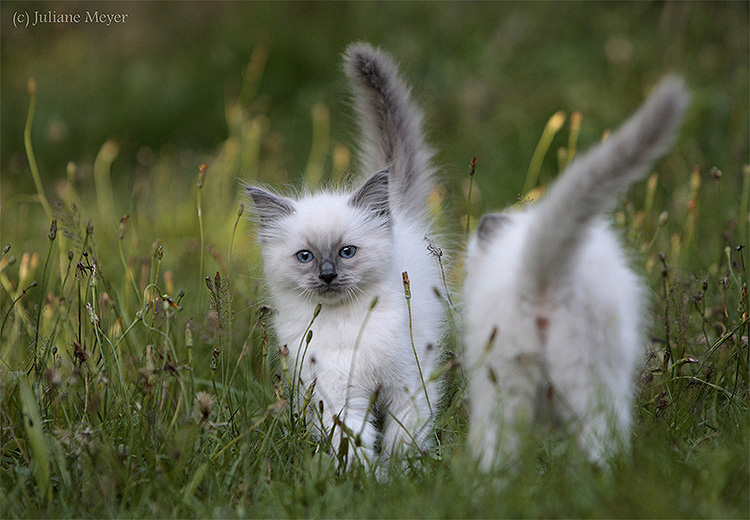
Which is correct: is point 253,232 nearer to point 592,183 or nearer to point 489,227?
point 489,227

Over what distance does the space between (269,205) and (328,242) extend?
0.34 m

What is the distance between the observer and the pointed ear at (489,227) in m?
Result: 2.65

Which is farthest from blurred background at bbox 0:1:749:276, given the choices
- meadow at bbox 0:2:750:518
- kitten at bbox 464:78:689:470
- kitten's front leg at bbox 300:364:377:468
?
kitten at bbox 464:78:689:470

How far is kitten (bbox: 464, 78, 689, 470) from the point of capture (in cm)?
210

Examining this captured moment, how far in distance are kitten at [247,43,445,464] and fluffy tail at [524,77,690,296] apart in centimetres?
72

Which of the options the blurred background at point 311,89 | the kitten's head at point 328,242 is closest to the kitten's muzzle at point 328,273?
the kitten's head at point 328,242

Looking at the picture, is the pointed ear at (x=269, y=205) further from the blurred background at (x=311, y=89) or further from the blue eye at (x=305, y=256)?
the blurred background at (x=311, y=89)

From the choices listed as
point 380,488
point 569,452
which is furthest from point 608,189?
point 380,488

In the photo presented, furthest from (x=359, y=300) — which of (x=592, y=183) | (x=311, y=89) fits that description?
(x=311, y=89)

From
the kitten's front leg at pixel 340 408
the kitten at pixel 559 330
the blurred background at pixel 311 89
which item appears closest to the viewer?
the kitten at pixel 559 330

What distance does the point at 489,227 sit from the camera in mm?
2664

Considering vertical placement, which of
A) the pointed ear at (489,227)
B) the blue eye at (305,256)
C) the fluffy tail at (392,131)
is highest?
the fluffy tail at (392,131)

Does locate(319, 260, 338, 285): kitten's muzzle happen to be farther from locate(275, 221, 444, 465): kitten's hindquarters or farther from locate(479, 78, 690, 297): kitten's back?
locate(479, 78, 690, 297): kitten's back

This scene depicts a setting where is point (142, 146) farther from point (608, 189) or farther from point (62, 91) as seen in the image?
point (608, 189)
